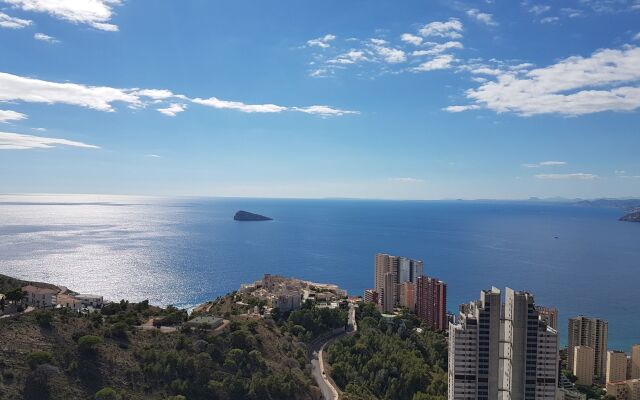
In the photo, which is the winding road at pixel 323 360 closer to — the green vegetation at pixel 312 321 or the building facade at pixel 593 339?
the green vegetation at pixel 312 321

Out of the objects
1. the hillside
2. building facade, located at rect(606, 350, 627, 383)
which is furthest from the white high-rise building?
building facade, located at rect(606, 350, 627, 383)

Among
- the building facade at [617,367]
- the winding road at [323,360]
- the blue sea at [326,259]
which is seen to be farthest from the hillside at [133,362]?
the blue sea at [326,259]

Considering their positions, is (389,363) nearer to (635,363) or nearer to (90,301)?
(635,363)

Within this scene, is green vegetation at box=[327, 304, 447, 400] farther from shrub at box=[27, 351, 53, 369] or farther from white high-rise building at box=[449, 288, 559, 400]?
shrub at box=[27, 351, 53, 369]

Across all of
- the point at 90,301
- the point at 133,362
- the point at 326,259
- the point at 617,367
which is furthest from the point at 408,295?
the point at 326,259

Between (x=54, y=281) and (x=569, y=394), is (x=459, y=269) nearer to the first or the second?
(x=569, y=394)

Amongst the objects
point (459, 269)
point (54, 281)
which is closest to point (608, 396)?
point (459, 269)
